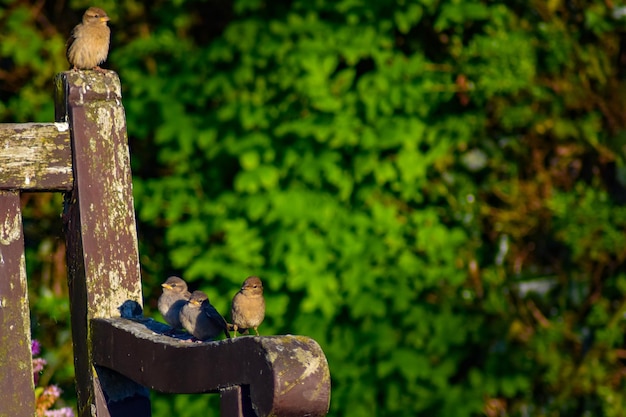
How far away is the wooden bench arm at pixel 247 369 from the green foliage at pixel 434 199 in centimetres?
316

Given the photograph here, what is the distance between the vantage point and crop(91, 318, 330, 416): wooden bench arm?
4.67ft

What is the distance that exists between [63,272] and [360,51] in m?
2.12

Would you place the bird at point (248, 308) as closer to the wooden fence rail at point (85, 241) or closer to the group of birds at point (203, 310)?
the group of birds at point (203, 310)

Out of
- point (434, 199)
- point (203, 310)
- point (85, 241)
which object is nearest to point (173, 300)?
point (203, 310)

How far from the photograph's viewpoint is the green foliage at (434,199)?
4871mm

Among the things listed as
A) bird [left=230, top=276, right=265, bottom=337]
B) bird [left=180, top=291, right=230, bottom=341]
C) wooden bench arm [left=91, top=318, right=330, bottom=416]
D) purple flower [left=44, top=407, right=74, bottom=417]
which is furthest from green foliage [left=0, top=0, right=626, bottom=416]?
wooden bench arm [left=91, top=318, right=330, bottom=416]

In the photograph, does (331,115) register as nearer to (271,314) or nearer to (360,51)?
(360,51)

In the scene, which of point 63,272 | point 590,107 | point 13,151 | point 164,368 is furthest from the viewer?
point 63,272

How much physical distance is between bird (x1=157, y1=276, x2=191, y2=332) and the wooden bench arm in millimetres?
902

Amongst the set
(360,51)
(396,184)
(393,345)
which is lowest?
(393,345)

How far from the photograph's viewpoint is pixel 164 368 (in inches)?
67.5

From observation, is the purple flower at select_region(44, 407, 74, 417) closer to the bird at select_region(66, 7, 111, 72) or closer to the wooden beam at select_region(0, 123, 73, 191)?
the wooden beam at select_region(0, 123, 73, 191)

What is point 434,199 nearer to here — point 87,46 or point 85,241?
point 87,46

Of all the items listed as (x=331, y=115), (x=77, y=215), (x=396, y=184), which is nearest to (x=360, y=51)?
(x=331, y=115)
